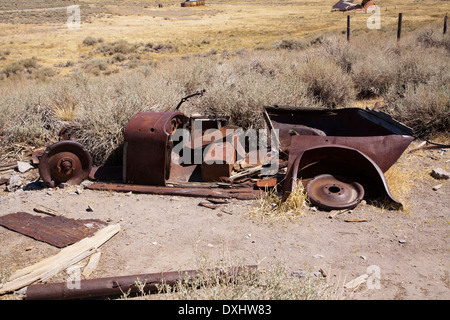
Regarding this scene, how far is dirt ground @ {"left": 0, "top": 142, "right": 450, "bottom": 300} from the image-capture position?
3.76m

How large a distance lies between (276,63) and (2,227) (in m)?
9.78

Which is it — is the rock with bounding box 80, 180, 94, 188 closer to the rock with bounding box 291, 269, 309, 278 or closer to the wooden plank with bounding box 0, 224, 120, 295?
the wooden plank with bounding box 0, 224, 120, 295

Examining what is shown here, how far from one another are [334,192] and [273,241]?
4.39ft

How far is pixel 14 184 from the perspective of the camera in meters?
6.28

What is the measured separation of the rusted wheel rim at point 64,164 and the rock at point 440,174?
5.32 m

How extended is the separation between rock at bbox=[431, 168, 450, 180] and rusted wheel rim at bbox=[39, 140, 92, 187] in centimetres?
532

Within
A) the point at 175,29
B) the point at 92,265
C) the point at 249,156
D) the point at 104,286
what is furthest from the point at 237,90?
the point at 175,29

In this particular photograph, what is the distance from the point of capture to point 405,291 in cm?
343

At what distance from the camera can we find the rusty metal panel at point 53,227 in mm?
4562

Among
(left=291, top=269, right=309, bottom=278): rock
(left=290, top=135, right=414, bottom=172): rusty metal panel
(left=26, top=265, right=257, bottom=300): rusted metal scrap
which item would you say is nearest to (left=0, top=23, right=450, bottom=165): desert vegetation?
(left=290, top=135, right=414, bottom=172): rusty metal panel

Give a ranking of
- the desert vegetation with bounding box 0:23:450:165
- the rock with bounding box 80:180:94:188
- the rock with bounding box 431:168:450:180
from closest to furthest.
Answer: the rock with bounding box 431:168:450:180 → the rock with bounding box 80:180:94:188 → the desert vegetation with bounding box 0:23:450:165

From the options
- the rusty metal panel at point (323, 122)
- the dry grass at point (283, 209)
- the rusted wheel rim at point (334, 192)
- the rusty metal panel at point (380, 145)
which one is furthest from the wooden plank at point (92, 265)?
the rusty metal panel at point (323, 122)

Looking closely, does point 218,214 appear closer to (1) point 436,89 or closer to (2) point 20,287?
(2) point 20,287

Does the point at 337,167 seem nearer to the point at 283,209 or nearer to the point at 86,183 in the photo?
the point at 283,209
